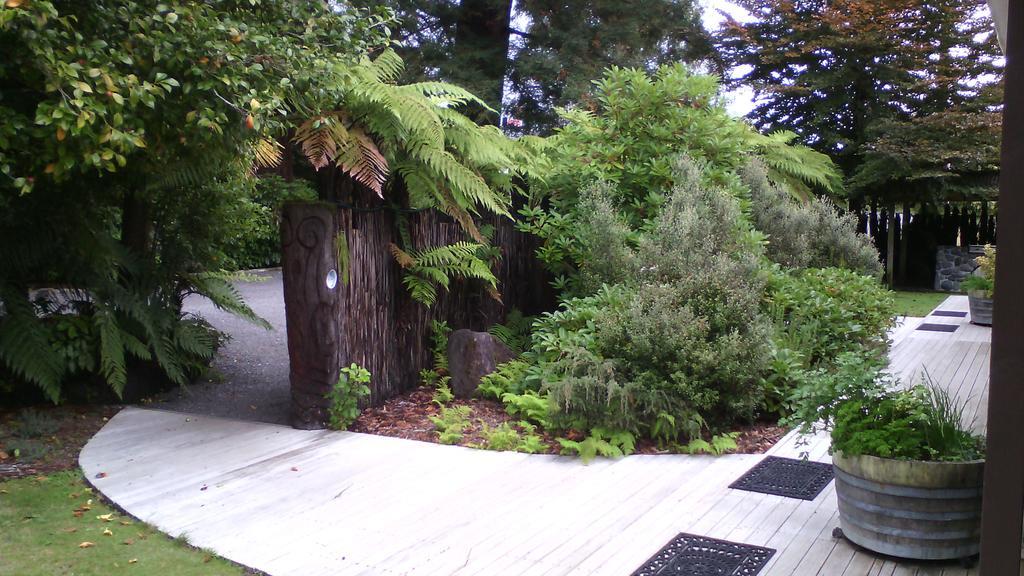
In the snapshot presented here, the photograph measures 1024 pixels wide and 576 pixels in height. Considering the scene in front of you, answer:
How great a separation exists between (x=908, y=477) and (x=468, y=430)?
9.62 ft

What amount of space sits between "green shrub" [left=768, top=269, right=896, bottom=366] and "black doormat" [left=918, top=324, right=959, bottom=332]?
6.28 feet

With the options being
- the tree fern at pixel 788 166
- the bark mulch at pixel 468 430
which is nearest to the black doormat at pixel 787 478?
the bark mulch at pixel 468 430

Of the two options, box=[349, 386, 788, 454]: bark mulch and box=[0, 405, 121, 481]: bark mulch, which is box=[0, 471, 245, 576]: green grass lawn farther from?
box=[349, 386, 788, 454]: bark mulch

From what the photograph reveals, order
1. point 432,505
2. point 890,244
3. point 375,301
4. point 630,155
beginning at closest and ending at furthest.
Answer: point 432,505 < point 375,301 < point 630,155 < point 890,244

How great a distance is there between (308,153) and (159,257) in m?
2.16

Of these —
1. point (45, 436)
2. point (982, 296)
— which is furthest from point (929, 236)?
point (45, 436)

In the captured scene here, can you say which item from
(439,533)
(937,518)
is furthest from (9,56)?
(937,518)

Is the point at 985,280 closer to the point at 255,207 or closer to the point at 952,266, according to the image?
the point at 952,266

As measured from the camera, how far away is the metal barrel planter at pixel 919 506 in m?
3.02

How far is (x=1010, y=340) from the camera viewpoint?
2332 millimetres

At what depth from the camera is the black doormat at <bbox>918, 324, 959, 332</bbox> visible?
32.0 feet

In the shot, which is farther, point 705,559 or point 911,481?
point 705,559

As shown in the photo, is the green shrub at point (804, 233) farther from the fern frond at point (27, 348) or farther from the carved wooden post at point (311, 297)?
Result: the fern frond at point (27, 348)

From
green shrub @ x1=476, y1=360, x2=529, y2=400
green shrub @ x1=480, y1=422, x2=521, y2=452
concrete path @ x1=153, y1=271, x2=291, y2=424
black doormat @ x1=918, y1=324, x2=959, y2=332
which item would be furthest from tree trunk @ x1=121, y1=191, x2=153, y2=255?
black doormat @ x1=918, y1=324, x2=959, y2=332
